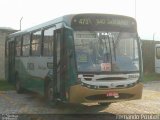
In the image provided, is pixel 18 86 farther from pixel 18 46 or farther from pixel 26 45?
pixel 26 45

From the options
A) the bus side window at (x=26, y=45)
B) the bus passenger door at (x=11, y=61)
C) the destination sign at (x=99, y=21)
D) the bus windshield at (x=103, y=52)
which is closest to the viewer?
the bus windshield at (x=103, y=52)

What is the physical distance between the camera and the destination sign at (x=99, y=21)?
1154 cm

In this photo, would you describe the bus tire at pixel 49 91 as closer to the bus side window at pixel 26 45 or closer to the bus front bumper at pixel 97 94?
the bus front bumper at pixel 97 94

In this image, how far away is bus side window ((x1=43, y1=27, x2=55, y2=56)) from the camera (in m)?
13.3

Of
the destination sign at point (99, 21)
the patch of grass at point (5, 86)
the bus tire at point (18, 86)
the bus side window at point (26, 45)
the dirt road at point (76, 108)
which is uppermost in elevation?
the destination sign at point (99, 21)

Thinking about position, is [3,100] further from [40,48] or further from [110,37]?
[110,37]

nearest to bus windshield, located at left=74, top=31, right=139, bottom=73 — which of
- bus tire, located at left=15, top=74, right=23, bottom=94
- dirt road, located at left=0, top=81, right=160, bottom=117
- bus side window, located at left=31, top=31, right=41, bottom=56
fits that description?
dirt road, located at left=0, top=81, right=160, bottom=117

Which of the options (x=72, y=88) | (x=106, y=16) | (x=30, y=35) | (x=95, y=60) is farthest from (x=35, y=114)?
(x=30, y=35)

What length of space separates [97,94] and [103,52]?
48.0 inches

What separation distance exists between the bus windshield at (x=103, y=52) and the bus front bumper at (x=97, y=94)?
0.54 m

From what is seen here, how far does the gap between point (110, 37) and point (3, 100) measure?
6.12 metres

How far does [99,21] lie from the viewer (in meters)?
11.7

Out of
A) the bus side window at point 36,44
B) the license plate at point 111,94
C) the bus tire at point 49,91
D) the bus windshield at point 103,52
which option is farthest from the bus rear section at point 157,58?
the license plate at point 111,94

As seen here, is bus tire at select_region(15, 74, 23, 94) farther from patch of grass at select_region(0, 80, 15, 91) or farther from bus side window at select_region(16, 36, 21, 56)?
patch of grass at select_region(0, 80, 15, 91)
